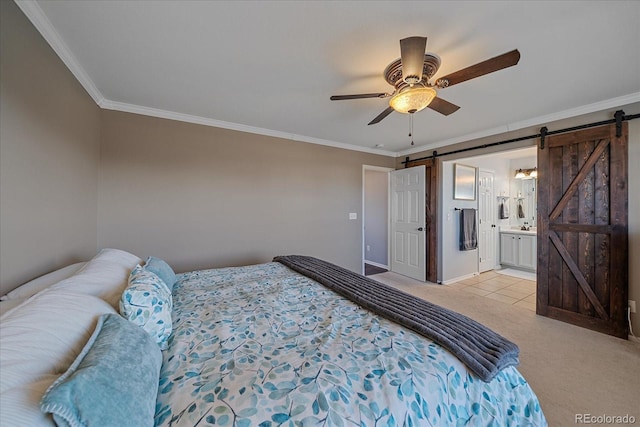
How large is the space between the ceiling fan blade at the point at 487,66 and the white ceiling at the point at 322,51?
0.26m

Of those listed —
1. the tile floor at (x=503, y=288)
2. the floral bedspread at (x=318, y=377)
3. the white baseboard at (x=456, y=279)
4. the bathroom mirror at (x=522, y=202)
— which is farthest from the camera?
the bathroom mirror at (x=522, y=202)

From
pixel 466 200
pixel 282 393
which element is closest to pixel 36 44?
pixel 282 393

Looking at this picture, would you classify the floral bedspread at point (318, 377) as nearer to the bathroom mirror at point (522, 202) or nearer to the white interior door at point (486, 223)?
the white interior door at point (486, 223)

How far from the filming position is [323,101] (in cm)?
259

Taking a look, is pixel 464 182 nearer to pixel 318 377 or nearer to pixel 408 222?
pixel 408 222

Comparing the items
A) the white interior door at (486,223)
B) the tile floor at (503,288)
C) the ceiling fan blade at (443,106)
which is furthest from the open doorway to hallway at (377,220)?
the ceiling fan blade at (443,106)

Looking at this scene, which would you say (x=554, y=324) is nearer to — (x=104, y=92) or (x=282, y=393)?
(x=282, y=393)

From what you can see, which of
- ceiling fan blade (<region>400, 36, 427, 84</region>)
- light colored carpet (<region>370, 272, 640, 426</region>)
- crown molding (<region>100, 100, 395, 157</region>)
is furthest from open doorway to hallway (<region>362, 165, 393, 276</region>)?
ceiling fan blade (<region>400, 36, 427, 84</region>)

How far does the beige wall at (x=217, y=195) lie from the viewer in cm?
271

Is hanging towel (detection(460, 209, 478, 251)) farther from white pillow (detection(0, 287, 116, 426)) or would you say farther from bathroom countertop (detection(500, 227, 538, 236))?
white pillow (detection(0, 287, 116, 426))

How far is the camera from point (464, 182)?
176 inches

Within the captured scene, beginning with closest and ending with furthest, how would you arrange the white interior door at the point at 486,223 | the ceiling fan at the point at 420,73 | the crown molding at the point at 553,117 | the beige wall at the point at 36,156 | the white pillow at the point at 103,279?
the white pillow at the point at 103,279, the beige wall at the point at 36,156, the ceiling fan at the point at 420,73, the crown molding at the point at 553,117, the white interior door at the point at 486,223

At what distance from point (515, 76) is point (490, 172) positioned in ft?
11.5
